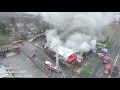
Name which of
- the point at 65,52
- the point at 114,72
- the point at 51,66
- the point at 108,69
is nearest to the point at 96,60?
the point at 108,69

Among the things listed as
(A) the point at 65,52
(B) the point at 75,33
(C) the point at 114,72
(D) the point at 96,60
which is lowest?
(C) the point at 114,72

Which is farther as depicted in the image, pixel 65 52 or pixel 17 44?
pixel 17 44

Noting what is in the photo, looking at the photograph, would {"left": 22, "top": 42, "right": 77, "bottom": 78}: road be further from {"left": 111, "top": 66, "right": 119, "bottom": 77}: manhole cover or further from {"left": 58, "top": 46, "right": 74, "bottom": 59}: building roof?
{"left": 111, "top": 66, "right": 119, "bottom": 77}: manhole cover

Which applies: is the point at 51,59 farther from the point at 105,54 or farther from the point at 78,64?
the point at 105,54

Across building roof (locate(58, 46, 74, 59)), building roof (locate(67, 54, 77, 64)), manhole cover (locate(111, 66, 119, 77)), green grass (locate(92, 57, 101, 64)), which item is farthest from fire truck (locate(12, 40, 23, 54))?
manhole cover (locate(111, 66, 119, 77))

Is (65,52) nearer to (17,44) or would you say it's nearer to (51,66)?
(51,66)
